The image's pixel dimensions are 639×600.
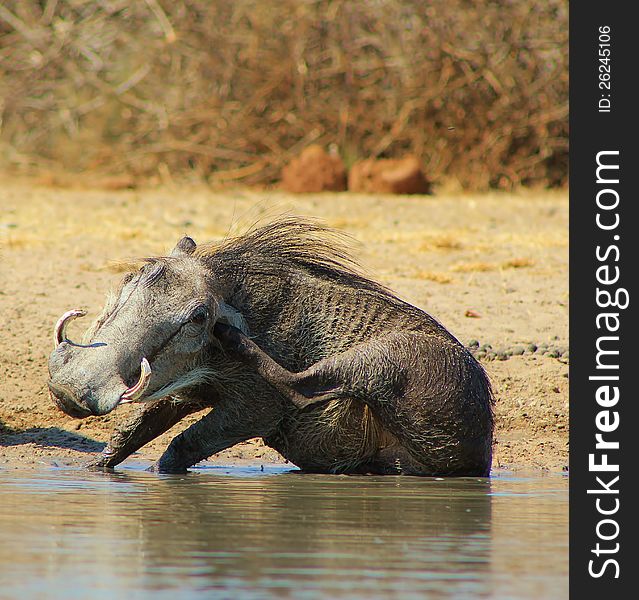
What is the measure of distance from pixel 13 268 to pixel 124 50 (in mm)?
7252

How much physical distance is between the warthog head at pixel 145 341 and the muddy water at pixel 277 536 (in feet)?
1.40

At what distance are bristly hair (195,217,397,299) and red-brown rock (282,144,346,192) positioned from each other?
7.55m

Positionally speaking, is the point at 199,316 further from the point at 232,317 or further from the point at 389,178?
the point at 389,178

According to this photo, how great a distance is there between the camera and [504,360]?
Answer: 8.62 m

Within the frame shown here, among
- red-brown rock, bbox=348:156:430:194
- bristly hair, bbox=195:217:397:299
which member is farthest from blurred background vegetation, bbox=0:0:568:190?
bristly hair, bbox=195:217:397:299

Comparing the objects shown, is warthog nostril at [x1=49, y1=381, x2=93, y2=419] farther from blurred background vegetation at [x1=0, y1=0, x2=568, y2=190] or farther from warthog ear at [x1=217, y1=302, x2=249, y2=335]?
blurred background vegetation at [x1=0, y1=0, x2=568, y2=190]

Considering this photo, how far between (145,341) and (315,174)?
8600 mm

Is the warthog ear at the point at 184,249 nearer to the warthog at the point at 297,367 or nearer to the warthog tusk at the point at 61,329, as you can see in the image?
the warthog at the point at 297,367

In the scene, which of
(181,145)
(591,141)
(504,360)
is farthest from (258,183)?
(591,141)

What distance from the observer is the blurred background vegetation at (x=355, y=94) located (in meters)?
15.7

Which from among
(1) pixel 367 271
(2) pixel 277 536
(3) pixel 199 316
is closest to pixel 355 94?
(1) pixel 367 271

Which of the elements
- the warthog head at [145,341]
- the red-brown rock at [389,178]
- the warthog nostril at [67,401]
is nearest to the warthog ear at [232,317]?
the warthog head at [145,341]

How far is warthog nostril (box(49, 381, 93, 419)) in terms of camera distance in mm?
5797

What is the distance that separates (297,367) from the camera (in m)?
6.78
